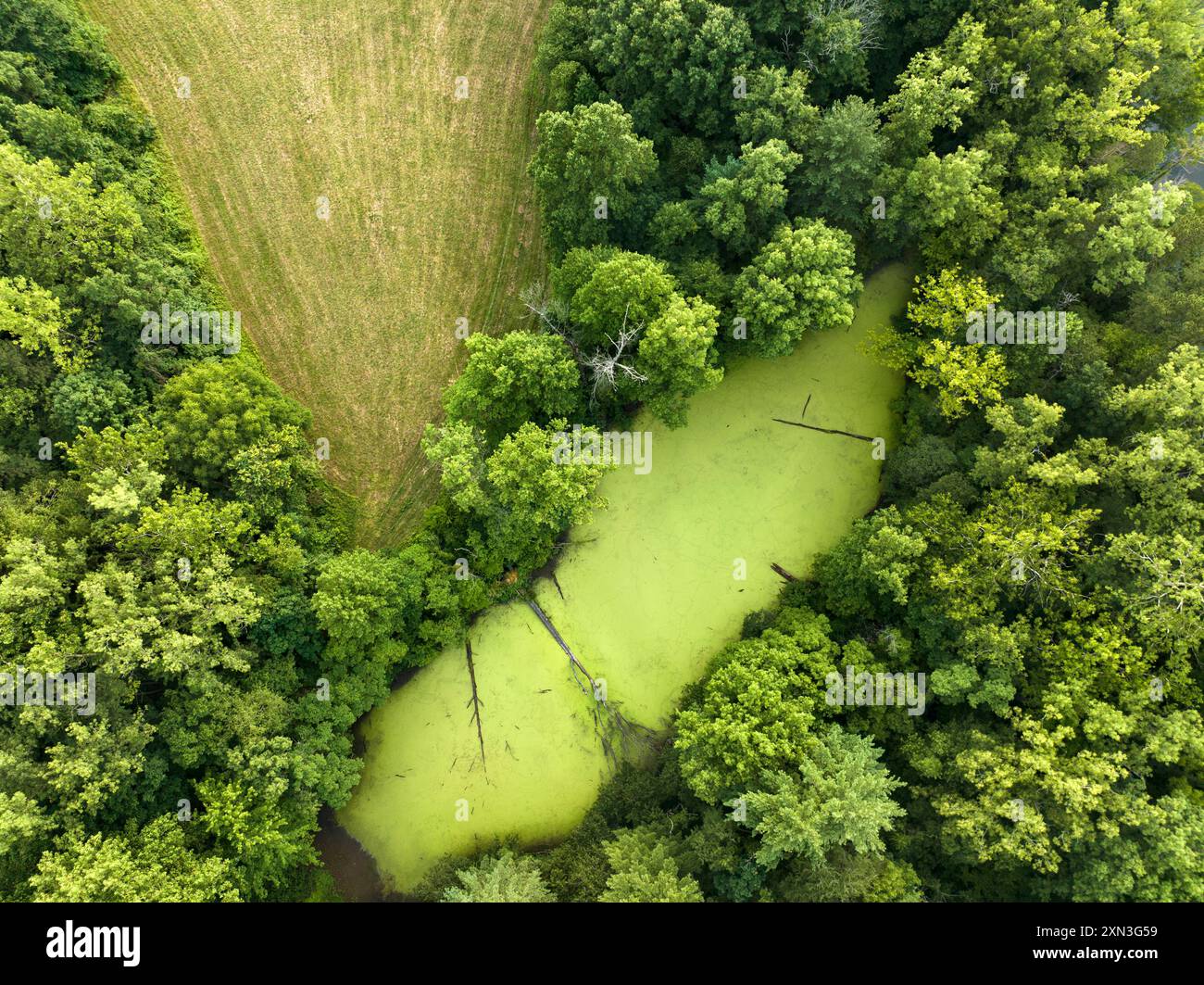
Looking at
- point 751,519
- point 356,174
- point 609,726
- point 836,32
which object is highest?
point 836,32

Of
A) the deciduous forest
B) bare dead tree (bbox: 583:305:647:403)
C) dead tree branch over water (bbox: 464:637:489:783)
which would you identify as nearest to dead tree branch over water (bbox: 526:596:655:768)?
the deciduous forest

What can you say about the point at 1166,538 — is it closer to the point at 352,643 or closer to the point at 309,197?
the point at 352,643

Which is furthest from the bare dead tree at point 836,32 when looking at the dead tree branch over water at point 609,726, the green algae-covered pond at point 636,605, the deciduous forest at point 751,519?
the dead tree branch over water at point 609,726

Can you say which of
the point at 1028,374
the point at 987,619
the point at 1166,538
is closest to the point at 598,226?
the point at 1028,374

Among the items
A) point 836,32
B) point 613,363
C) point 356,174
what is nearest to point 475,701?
point 613,363

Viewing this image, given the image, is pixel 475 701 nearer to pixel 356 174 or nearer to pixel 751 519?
pixel 751 519

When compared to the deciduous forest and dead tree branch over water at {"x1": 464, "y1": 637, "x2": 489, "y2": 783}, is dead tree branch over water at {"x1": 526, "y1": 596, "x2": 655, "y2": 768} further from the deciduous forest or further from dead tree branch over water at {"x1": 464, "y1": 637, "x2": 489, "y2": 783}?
dead tree branch over water at {"x1": 464, "y1": 637, "x2": 489, "y2": 783}
